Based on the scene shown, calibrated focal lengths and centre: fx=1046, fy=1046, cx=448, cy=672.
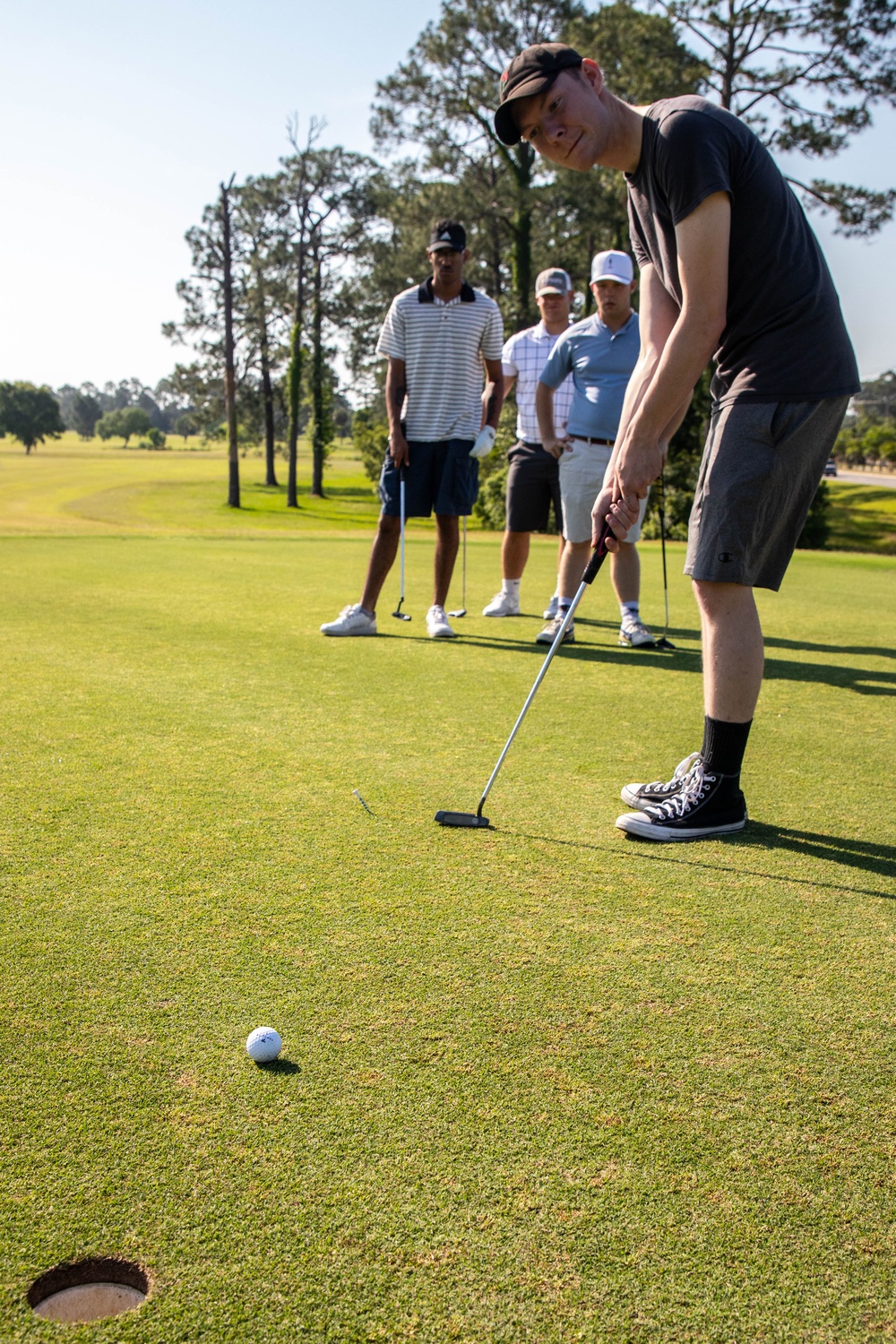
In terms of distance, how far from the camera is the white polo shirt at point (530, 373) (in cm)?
706

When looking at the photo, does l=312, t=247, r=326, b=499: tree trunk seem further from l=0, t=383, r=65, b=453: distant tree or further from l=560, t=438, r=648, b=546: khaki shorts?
l=0, t=383, r=65, b=453: distant tree

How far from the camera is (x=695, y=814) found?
285 centimetres

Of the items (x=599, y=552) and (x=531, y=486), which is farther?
(x=531, y=486)

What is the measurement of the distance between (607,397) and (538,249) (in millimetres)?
31053

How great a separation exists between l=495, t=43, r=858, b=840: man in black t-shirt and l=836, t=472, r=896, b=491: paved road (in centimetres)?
5111

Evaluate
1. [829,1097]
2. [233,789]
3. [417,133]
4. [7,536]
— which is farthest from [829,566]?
[417,133]

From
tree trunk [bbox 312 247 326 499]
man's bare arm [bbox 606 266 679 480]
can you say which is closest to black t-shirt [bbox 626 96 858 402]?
man's bare arm [bbox 606 266 679 480]

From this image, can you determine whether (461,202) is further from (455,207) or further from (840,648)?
(840,648)

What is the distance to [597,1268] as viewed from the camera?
1.26 metres

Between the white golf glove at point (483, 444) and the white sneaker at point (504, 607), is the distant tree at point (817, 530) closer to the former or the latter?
the white sneaker at point (504, 607)

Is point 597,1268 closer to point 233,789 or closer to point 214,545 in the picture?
point 233,789

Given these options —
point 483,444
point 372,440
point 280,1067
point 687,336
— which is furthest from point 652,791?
point 372,440

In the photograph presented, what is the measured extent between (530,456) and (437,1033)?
5658 mm

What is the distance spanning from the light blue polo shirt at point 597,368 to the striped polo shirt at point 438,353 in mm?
453
